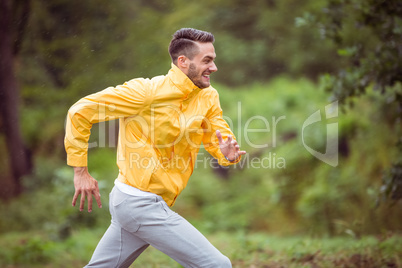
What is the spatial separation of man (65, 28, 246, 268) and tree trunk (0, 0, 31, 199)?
31.8 ft

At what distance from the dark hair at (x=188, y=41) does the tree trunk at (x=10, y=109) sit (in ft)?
31.6

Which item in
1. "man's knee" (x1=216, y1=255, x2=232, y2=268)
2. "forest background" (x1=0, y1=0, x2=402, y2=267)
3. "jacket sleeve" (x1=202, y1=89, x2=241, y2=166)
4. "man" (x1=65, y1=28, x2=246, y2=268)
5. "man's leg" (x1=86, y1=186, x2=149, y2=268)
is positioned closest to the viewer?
"man's knee" (x1=216, y1=255, x2=232, y2=268)

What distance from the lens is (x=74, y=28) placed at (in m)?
12.8

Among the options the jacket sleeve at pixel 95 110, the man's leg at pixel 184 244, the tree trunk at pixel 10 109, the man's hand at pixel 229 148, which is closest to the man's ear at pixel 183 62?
the jacket sleeve at pixel 95 110

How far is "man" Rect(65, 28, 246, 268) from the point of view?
3260 millimetres

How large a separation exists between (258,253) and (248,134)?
7.32 metres

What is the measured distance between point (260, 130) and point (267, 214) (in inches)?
151

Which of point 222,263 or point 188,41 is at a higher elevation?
point 188,41

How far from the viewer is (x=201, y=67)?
11.6 feet

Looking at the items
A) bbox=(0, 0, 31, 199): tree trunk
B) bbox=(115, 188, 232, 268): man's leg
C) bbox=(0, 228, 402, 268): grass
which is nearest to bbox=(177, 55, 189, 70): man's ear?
bbox=(115, 188, 232, 268): man's leg

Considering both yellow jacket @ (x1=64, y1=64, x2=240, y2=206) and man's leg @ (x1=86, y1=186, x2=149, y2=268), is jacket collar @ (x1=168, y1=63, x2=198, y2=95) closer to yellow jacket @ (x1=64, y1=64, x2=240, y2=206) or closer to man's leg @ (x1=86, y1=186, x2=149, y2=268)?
yellow jacket @ (x1=64, y1=64, x2=240, y2=206)

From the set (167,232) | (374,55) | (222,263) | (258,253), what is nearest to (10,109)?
(258,253)

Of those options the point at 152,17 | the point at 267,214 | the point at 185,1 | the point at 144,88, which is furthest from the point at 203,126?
the point at 185,1

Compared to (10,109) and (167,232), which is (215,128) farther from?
(10,109)
